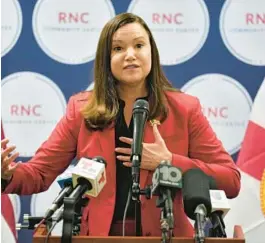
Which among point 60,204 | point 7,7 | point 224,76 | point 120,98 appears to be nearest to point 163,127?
point 120,98

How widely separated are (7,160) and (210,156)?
0.75 meters

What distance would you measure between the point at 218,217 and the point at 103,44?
3.00 feet

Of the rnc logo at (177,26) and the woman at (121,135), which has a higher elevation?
the rnc logo at (177,26)

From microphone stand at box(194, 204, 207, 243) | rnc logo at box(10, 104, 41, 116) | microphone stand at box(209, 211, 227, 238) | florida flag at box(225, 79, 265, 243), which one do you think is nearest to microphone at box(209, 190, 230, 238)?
microphone stand at box(209, 211, 227, 238)

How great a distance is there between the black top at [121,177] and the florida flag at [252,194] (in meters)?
0.89

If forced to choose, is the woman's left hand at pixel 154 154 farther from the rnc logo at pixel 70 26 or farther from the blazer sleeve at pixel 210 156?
the rnc logo at pixel 70 26

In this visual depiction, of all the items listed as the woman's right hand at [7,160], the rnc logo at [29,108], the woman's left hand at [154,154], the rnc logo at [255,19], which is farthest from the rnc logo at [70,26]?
the woman's left hand at [154,154]

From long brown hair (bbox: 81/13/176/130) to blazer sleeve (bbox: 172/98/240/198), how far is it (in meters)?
0.13

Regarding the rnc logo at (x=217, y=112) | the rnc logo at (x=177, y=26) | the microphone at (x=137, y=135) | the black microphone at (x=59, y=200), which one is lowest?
the black microphone at (x=59, y=200)

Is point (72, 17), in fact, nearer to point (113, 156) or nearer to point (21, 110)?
point (21, 110)

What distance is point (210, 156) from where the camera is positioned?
2.12 m

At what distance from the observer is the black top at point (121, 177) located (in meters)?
2.03

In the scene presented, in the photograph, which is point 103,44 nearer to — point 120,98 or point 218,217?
point 120,98

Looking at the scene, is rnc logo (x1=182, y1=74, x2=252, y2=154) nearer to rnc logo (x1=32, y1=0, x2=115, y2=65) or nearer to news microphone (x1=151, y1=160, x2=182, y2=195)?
rnc logo (x1=32, y1=0, x2=115, y2=65)
